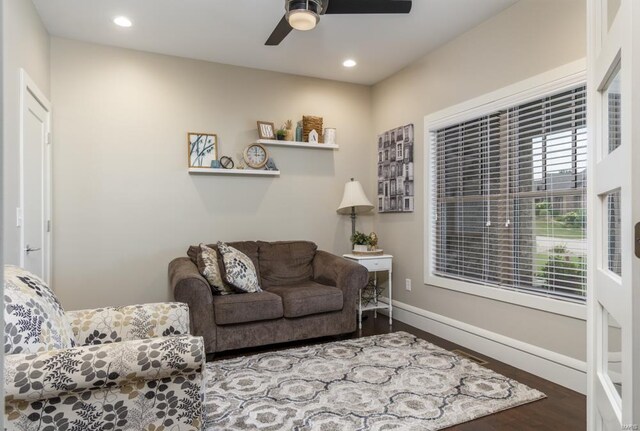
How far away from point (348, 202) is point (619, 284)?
3.39 m

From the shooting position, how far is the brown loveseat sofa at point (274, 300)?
312cm

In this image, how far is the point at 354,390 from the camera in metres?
2.50

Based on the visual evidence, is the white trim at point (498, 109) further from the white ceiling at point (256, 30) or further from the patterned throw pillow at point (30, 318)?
the patterned throw pillow at point (30, 318)

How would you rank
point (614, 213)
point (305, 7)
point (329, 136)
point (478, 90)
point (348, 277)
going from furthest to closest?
point (329, 136), point (348, 277), point (478, 90), point (305, 7), point (614, 213)

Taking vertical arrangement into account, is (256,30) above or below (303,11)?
above

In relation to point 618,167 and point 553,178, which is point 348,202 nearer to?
point 553,178

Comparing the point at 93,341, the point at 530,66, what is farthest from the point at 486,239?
the point at 93,341

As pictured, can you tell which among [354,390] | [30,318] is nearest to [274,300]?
[354,390]

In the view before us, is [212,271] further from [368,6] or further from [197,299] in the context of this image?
[368,6]

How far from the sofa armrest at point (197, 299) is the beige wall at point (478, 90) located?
212 cm

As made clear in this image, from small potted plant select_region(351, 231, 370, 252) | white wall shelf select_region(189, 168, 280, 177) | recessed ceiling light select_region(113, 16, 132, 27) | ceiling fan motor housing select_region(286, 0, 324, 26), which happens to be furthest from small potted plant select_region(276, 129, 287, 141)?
ceiling fan motor housing select_region(286, 0, 324, 26)

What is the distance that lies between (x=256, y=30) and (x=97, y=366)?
3005 millimetres

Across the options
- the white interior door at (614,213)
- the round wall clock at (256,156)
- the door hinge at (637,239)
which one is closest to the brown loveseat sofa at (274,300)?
the round wall clock at (256,156)

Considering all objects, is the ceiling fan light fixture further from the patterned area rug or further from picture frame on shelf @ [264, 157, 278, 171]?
the patterned area rug
